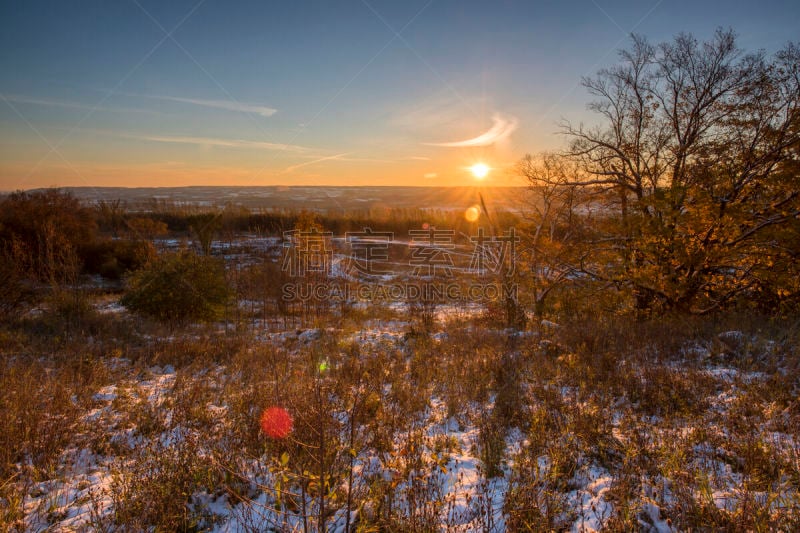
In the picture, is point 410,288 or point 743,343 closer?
point 743,343

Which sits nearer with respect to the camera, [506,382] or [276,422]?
[276,422]

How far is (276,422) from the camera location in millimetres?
4207

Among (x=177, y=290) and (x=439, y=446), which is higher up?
(x=177, y=290)

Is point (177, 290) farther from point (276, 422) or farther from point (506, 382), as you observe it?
point (506, 382)

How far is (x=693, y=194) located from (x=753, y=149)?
2.24 m

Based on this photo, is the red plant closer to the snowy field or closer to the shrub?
the snowy field

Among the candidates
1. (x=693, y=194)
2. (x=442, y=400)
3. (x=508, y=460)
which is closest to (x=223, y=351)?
(x=442, y=400)

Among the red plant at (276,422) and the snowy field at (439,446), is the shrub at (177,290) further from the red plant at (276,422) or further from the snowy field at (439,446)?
the red plant at (276,422)

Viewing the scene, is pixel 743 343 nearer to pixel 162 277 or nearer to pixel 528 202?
pixel 528 202

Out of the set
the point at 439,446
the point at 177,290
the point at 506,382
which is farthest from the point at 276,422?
the point at 177,290

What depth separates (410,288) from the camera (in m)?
20.4

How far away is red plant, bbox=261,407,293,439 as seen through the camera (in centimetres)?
395

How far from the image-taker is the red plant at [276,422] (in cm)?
395

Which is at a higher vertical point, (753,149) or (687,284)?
(753,149)
